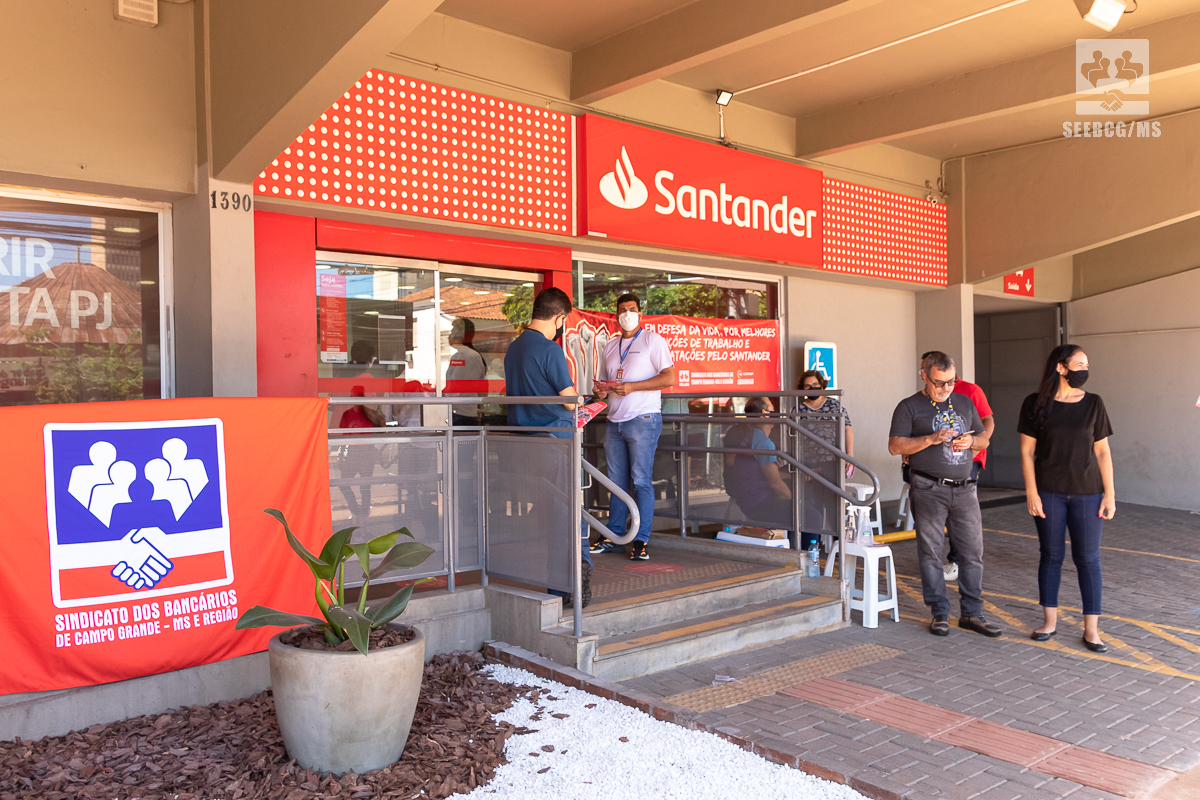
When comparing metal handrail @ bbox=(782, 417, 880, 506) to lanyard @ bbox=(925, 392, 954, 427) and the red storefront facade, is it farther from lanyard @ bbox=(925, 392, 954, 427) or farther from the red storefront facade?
the red storefront facade

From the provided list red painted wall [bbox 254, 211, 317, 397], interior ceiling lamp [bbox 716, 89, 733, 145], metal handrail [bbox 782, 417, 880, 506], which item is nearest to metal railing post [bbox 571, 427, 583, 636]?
metal handrail [bbox 782, 417, 880, 506]

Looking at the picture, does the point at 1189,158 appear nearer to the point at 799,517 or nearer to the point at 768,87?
the point at 768,87

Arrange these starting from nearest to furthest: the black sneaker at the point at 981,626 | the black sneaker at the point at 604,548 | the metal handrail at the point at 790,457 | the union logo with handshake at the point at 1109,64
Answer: the black sneaker at the point at 981,626
the metal handrail at the point at 790,457
the black sneaker at the point at 604,548
the union logo with handshake at the point at 1109,64

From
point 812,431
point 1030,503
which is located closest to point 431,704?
point 812,431

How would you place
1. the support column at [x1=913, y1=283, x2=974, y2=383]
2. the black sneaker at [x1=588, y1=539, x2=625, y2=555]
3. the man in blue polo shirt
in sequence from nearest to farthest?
1. the man in blue polo shirt
2. the black sneaker at [x1=588, y1=539, x2=625, y2=555]
3. the support column at [x1=913, y1=283, x2=974, y2=383]

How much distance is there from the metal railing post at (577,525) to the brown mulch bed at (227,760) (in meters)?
0.65

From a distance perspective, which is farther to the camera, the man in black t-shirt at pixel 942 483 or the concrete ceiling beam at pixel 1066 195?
the concrete ceiling beam at pixel 1066 195

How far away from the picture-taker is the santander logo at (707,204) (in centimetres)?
775

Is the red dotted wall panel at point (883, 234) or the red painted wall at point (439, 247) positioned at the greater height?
the red dotted wall panel at point (883, 234)

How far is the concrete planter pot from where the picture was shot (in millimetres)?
3299

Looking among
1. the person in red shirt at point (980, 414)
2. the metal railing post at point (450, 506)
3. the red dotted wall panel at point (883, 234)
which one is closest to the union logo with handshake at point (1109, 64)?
the red dotted wall panel at point (883, 234)

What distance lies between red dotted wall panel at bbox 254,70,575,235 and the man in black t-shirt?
3.39 metres

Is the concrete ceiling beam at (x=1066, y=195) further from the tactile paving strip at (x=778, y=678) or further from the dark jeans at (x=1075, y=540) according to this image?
the tactile paving strip at (x=778, y=678)

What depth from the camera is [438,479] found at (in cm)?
505
